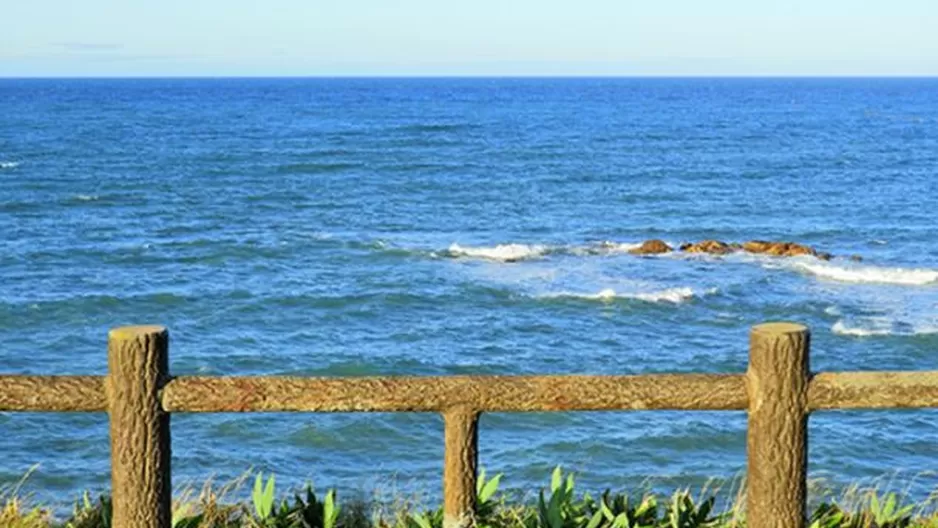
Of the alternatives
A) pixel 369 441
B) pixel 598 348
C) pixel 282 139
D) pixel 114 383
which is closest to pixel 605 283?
pixel 598 348

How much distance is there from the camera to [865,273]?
99.0 feet

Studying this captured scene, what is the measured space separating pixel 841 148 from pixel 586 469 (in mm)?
60594

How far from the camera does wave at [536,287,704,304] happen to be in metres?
26.8

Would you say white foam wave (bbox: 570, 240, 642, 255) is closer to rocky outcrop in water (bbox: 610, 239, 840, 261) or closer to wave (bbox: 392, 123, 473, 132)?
rocky outcrop in water (bbox: 610, 239, 840, 261)

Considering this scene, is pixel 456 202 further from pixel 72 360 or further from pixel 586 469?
pixel 586 469

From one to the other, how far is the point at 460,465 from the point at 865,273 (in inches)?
1008

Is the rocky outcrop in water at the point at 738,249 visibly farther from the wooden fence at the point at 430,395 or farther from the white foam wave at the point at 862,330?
the wooden fence at the point at 430,395

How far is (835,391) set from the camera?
567cm

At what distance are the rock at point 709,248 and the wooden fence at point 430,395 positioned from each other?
27681 millimetres

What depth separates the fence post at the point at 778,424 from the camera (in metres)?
5.66

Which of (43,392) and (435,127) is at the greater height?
(43,392)

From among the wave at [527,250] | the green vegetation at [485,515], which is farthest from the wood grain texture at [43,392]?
the wave at [527,250]

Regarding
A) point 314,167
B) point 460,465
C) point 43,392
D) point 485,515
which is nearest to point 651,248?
point 485,515

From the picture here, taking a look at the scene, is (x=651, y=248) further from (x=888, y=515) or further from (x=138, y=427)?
(x=138, y=427)
